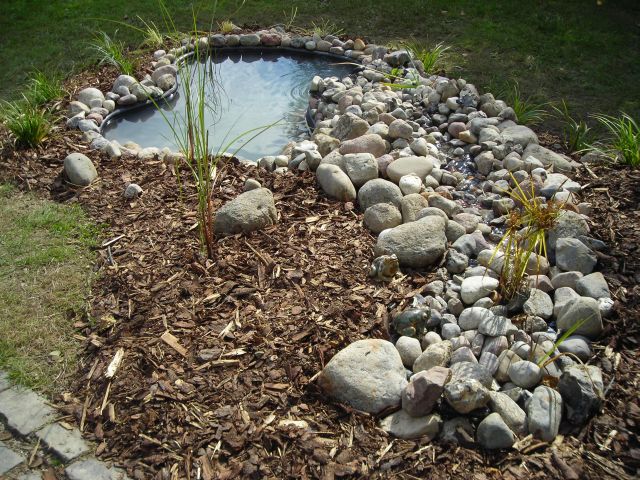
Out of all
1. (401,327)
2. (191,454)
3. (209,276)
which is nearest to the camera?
(191,454)

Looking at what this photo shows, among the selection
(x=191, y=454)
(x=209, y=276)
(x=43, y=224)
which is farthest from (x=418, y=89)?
(x=191, y=454)

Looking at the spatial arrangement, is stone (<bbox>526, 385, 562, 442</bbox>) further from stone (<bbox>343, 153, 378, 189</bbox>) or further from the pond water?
the pond water

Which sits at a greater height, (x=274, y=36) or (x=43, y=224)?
(x=274, y=36)

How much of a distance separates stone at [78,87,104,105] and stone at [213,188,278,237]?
2260 mm

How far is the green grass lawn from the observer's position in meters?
5.25

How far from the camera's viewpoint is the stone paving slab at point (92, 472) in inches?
85.4

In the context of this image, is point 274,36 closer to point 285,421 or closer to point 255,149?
point 255,149

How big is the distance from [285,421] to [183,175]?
7.04 feet

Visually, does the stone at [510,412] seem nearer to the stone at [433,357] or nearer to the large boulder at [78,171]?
the stone at [433,357]

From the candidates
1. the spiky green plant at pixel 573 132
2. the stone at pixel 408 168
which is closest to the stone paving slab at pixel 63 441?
the stone at pixel 408 168

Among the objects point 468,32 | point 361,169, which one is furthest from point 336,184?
point 468,32

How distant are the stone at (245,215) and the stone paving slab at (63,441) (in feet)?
4.43

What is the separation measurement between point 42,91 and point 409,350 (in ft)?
12.7

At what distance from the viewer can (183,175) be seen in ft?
12.9
